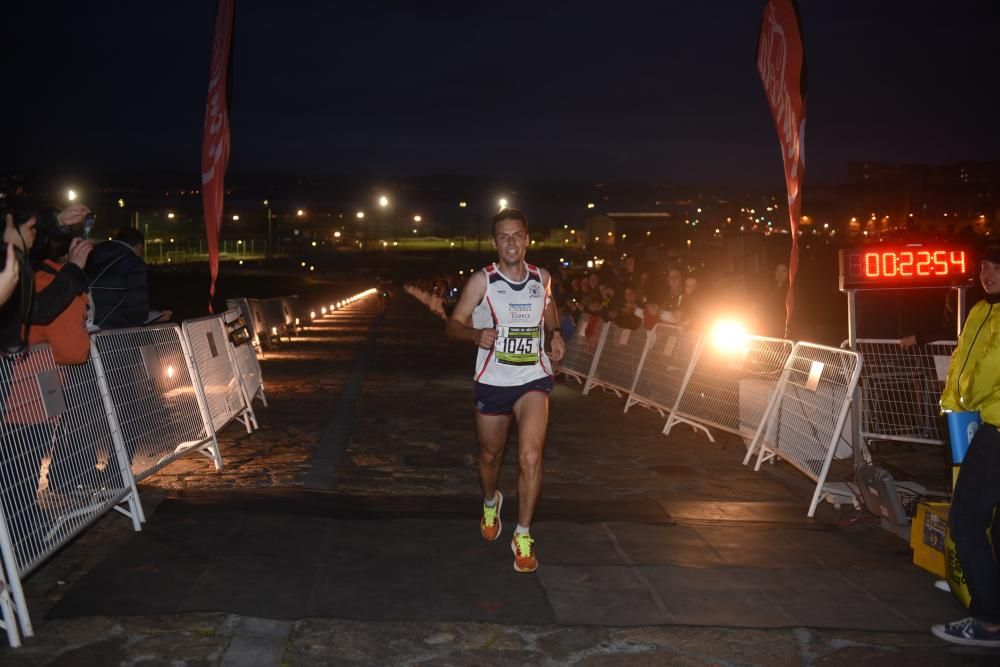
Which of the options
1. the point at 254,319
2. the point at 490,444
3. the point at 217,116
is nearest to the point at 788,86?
the point at 490,444

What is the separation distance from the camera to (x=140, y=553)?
19.9 feet

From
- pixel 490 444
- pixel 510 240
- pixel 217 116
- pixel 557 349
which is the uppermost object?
pixel 217 116

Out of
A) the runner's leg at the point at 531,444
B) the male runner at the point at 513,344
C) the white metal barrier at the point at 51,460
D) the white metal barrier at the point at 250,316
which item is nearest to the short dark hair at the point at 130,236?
the white metal barrier at the point at 51,460

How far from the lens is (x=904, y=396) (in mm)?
9664

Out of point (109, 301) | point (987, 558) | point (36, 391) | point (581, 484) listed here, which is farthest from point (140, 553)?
point (987, 558)

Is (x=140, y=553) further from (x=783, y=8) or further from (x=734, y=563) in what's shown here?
(x=783, y=8)

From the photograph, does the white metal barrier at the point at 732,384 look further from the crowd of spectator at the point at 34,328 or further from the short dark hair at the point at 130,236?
the crowd of spectator at the point at 34,328

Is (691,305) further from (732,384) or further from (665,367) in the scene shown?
(732,384)

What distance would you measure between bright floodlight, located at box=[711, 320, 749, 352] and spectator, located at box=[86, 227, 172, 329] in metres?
6.03

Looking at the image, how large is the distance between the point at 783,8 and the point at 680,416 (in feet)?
15.2

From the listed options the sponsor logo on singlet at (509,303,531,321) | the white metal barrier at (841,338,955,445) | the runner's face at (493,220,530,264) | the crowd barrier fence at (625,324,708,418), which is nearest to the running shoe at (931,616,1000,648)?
the sponsor logo on singlet at (509,303,531,321)

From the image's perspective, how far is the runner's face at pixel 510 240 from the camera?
634 centimetres

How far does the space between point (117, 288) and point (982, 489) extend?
6.71 m

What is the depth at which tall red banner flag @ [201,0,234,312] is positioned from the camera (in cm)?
1075
